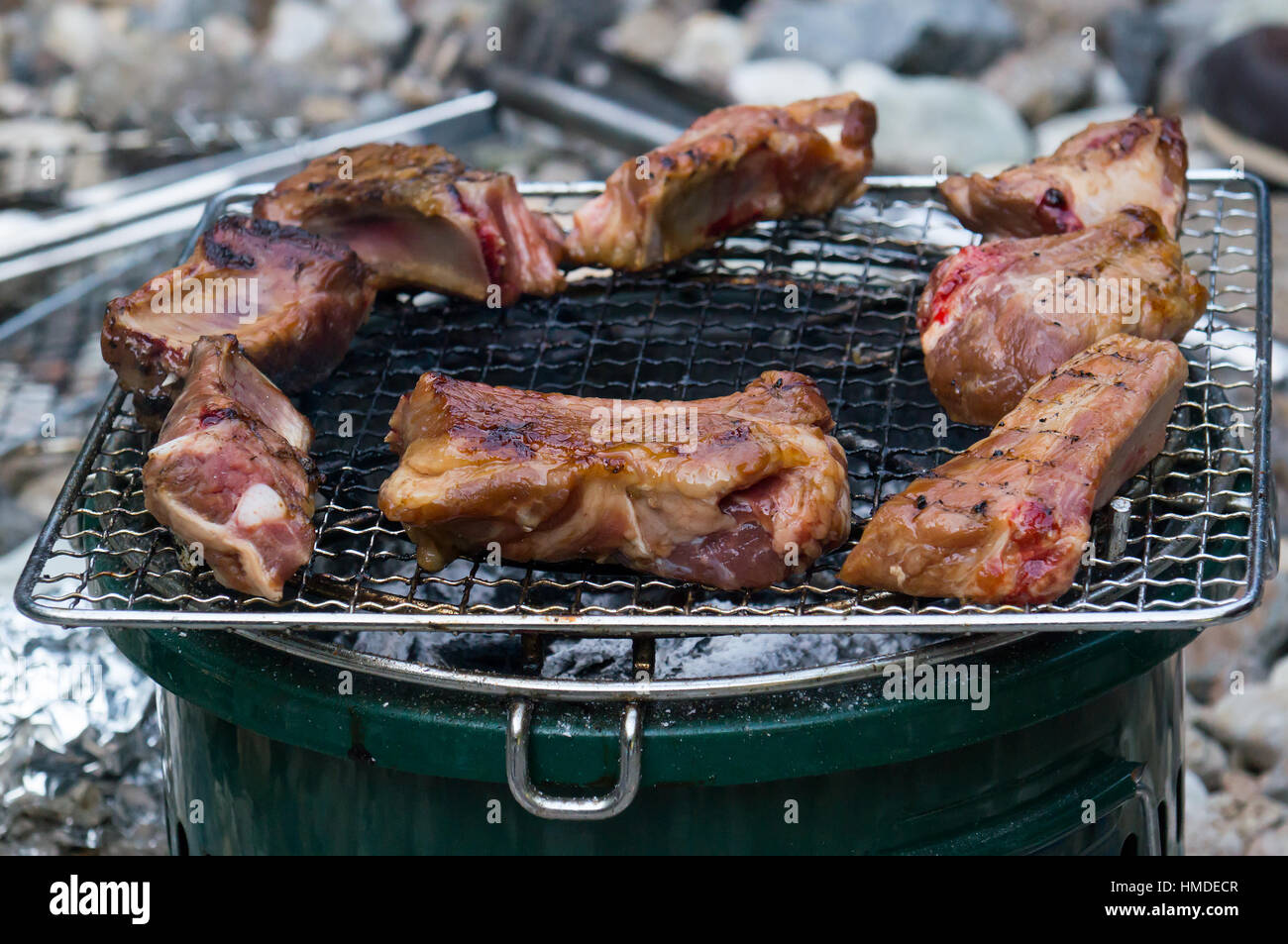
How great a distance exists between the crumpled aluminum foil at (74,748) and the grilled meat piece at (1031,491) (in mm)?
2546

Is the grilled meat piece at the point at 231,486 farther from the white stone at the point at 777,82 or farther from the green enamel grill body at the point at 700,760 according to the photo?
the white stone at the point at 777,82

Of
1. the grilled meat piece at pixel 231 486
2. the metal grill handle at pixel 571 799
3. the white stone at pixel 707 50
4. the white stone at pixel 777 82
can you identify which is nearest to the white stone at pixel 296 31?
the white stone at pixel 707 50

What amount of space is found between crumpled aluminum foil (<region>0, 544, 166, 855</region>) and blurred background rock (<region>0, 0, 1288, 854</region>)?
2.18m

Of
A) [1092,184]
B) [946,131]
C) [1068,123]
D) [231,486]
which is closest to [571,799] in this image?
[231,486]

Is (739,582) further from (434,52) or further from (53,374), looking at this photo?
(434,52)

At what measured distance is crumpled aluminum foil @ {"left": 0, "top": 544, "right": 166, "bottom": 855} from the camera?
4.00 m

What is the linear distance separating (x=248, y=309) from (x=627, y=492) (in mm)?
1155

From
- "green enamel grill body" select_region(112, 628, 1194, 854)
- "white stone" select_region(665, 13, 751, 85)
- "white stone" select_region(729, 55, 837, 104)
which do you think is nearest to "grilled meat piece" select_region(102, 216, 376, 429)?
"green enamel grill body" select_region(112, 628, 1194, 854)

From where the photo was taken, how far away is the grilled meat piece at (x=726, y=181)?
3.55 meters

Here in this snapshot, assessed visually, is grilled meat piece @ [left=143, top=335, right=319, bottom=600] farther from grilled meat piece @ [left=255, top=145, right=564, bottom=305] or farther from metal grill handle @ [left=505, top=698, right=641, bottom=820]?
grilled meat piece @ [left=255, top=145, right=564, bottom=305]

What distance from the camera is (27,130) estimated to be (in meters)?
8.77

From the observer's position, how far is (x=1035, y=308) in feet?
9.77

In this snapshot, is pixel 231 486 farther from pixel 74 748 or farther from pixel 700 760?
pixel 74 748

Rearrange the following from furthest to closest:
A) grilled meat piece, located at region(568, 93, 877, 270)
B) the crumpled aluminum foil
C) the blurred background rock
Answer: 1. the blurred background rock
2. the crumpled aluminum foil
3. grilled meat piece, located at region(568, 93, 877, 270)
